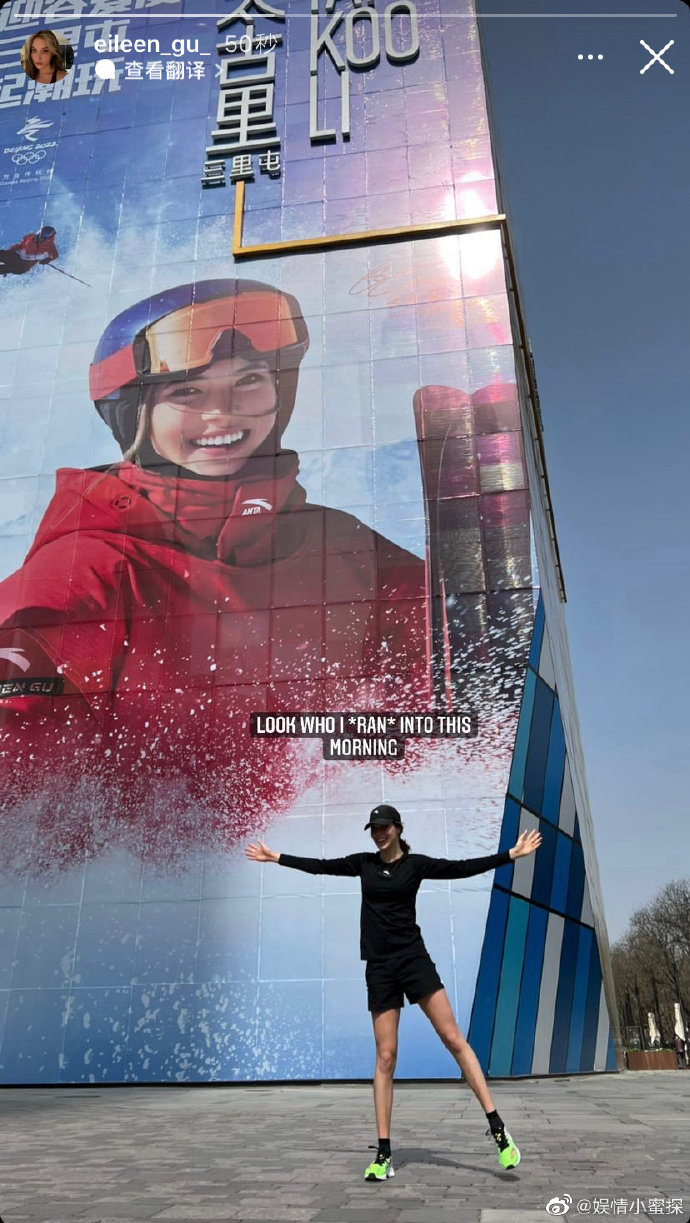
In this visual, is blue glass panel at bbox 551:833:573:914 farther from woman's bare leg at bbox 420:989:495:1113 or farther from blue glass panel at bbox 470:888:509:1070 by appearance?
woman's bare leg at bbox 420:989:495:1113

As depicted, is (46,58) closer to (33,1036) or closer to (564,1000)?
(33,1036)

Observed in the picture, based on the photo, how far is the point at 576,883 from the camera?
1511 cm

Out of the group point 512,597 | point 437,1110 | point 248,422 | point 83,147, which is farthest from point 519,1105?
point 83,147

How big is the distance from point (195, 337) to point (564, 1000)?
523 inches

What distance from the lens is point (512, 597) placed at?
47.0ft

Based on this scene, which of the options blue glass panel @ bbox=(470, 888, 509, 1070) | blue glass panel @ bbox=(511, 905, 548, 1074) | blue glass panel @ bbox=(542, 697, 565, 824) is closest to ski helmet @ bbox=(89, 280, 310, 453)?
blue glass panel @ bbox=(542, 697, 565, 824)

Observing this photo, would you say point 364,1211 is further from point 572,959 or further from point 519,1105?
point 572,959

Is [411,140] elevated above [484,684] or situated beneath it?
elevated above

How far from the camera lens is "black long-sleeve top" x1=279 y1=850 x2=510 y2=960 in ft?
16.1

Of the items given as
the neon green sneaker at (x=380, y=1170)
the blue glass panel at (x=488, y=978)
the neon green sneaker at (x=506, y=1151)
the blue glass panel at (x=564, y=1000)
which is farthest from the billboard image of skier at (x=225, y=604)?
the neon green sneaker at (x=380, y=1170)

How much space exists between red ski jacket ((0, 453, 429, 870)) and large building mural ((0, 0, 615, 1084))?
5cm

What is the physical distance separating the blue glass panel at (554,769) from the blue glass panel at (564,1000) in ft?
5.97

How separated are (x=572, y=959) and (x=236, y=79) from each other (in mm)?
19108

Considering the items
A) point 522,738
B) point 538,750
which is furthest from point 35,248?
point 538,750
